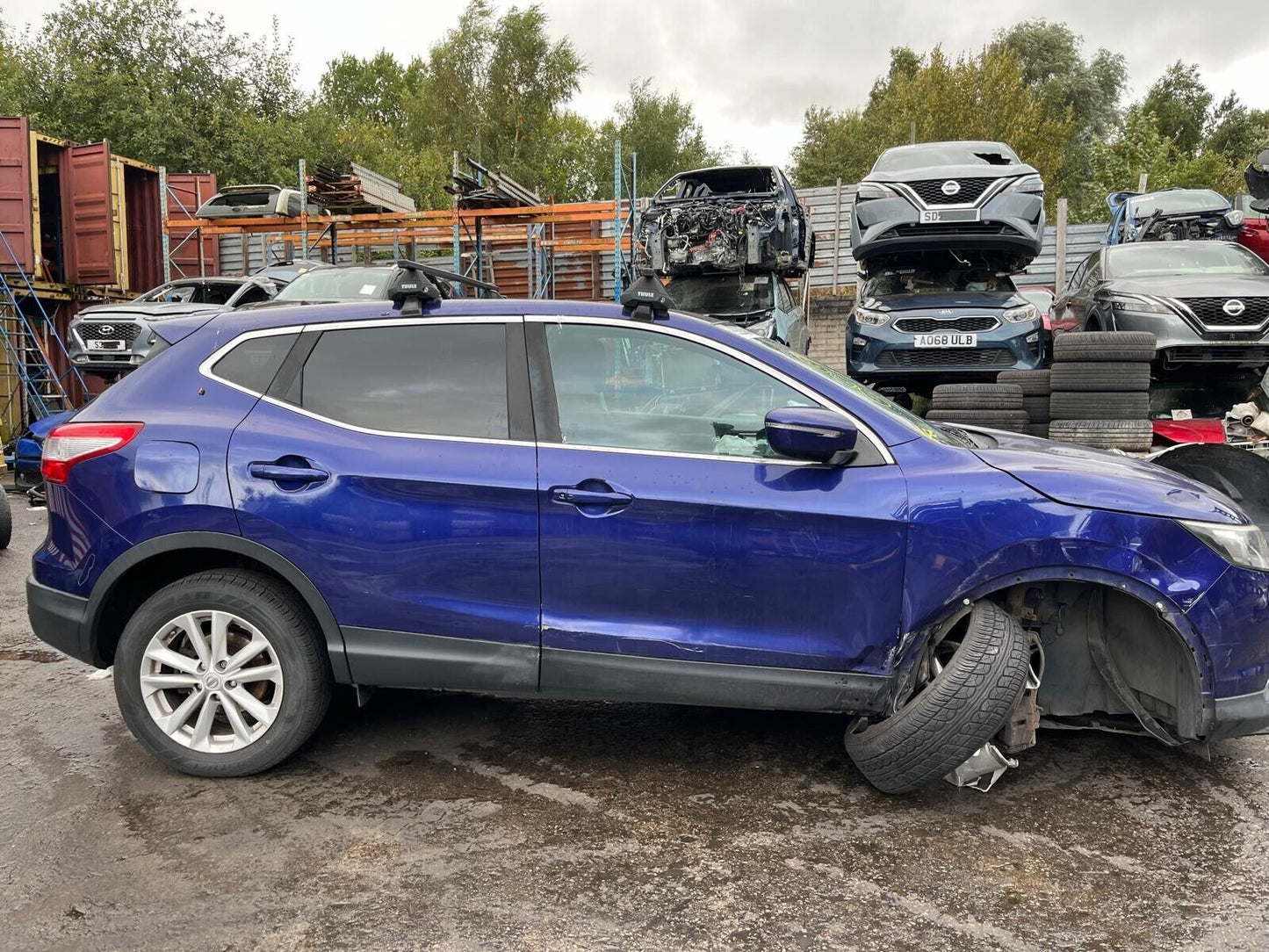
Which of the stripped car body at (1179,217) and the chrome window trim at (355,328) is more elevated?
the stripped car body at (1179,217)

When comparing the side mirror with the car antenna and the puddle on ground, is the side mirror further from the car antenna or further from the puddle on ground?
the puddle on ground

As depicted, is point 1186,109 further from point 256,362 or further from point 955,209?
point 256,362

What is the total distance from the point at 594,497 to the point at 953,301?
22.3 feet

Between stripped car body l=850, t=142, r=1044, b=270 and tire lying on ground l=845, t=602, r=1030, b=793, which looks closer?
tire lying on ground l=845, t=602, r=1030, b=793

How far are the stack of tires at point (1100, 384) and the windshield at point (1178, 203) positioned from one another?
7.66m

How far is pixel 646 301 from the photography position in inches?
127

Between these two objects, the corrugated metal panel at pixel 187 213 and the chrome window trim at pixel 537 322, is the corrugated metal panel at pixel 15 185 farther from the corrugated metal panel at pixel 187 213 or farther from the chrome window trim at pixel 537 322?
the chrome window trim at pixel 537 322

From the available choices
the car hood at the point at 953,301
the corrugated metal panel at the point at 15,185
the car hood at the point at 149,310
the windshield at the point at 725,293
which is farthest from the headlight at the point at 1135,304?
the corrugated metal panel at the point at 15,185

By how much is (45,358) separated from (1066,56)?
48607 millimetres

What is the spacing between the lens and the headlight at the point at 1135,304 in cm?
784

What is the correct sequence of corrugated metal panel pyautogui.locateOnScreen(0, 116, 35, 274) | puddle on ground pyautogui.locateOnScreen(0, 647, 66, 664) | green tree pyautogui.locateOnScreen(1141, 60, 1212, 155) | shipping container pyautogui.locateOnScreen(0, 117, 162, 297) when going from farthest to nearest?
1. green tree pyautogui.locateOnScreen(1141, 60, 1212, 155)
2. shipping container pyautogui.locateOnScreen(0, 117, 162, 297)
3. corrugated metal panel pyautogui.locateOnScreen(0, 116, 35, 274)
4. puddle on ground pyautogui.locateOnScreen(0, 647, 66, 664)

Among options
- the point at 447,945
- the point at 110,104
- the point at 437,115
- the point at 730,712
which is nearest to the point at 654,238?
the point at 730,712

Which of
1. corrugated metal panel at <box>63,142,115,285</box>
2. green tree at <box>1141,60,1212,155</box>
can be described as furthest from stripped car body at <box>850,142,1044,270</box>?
green tree at <box>1141,60,1212,155</box>

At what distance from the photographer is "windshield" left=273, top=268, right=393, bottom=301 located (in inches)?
376
